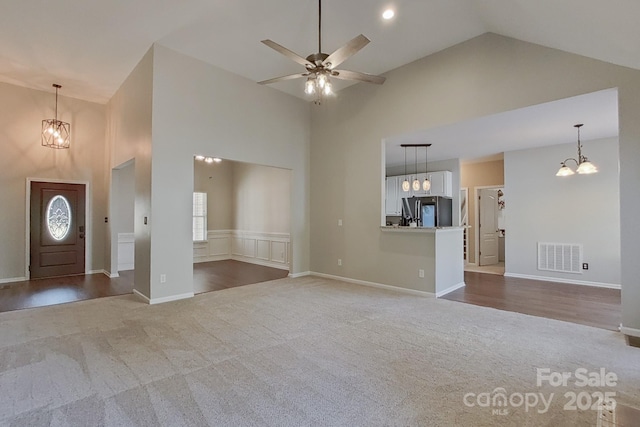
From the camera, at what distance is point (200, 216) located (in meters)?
8.72

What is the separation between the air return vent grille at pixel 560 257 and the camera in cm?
588

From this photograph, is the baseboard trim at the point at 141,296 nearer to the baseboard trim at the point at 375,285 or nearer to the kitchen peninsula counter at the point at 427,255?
the baseboard trim at the point at 375,285

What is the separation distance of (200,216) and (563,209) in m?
8.77

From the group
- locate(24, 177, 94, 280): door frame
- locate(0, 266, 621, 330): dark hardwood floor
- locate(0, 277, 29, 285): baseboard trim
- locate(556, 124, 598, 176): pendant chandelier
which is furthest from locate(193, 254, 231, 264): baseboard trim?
locate(556, 124, 598, 176): pendant chandelier

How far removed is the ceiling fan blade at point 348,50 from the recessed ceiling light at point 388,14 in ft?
4.23

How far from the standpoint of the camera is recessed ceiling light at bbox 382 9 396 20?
3906 millimetres

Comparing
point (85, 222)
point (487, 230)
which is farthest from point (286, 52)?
point (487, 230)

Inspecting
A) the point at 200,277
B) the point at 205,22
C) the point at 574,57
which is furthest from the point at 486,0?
the point at 200,277

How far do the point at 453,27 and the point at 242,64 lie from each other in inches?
131

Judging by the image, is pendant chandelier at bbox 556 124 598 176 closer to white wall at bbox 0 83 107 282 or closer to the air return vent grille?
the air return vent grille

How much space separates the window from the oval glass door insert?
9.21 feet

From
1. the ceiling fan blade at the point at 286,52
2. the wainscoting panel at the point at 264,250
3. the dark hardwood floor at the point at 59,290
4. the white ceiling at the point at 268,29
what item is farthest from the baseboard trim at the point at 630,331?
the dark hardwood floor at the point at 59,290

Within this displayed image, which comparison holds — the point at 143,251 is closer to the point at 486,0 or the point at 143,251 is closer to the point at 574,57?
the point at 486,0

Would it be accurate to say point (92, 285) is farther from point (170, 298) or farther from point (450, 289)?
point (450, 289)
